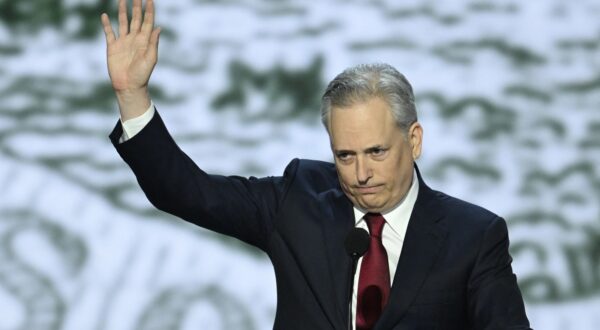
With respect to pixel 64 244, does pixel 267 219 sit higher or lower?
higher

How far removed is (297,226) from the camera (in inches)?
80.0

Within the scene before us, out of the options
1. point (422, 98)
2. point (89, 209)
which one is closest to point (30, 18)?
point (89, 209)

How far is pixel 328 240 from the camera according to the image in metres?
2.00

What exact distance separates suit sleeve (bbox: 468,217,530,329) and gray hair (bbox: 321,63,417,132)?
0.28 meters

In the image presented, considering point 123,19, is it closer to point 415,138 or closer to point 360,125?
point 360,125

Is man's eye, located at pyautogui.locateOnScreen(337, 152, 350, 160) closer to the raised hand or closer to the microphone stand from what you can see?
the microphone stand

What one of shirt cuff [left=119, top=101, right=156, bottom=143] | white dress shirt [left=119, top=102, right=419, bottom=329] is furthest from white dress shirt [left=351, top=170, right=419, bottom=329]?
shirt cuff [left=119, top=101, right=156, bottom=143]

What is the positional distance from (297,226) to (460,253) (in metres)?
0.32

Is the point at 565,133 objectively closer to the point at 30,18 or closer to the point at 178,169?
the point at 30,18

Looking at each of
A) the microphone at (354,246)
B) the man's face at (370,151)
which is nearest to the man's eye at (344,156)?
the man's face at (370,151)

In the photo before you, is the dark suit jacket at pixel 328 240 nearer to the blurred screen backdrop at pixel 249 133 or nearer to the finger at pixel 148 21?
the finger at pixel 148 21

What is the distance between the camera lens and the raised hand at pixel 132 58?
1835 millimetres

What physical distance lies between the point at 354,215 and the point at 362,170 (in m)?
0.20

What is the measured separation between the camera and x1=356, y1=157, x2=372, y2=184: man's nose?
6.12 feet
